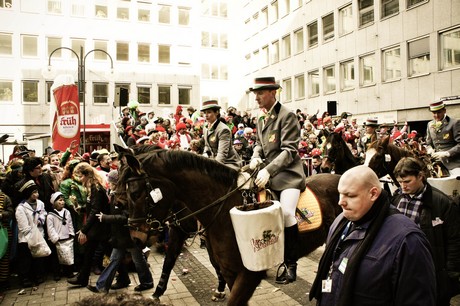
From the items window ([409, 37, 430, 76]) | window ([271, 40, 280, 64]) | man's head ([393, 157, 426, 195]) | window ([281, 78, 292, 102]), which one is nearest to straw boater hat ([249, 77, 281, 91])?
man's head ([393, 157, 426, 195])

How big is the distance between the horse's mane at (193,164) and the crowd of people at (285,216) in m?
0.38

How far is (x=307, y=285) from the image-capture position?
672cm

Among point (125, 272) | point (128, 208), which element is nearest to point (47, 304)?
point (125, 272)

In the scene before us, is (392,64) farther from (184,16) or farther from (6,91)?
(6,91)

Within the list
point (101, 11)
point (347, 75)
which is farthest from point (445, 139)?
point (101, 11)

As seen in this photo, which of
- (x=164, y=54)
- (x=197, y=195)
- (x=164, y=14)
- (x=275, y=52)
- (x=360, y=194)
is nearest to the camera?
(x=360, y=194)

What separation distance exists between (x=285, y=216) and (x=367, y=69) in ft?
91.7

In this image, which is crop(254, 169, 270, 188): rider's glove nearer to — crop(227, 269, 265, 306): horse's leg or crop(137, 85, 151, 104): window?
crop(227, 269, 265, 306): horse's leg

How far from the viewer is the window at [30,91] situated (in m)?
37.7

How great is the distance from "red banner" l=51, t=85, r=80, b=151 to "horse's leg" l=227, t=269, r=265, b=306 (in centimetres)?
788

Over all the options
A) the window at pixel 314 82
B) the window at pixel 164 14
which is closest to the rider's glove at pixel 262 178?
the window at pixel 314 82

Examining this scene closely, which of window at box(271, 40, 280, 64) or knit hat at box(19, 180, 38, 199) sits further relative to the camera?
window at box(271, 40, 280, 64)

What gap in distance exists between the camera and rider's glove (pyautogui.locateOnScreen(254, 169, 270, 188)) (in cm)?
444

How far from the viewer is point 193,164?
4691 millimetres
